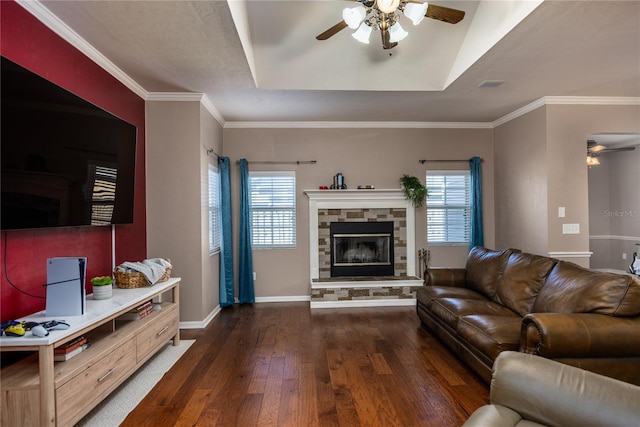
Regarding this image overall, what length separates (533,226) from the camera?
4.63 meters

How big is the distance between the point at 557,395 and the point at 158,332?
9.89ft

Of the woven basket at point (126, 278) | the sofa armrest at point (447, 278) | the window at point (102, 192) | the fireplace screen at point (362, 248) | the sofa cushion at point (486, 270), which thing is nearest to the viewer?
the window at point (102, 192)

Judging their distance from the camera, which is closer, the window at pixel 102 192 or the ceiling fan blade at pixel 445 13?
the ceiling fan blade at pixel 445 13

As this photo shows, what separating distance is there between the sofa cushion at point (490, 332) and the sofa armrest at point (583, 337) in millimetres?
196

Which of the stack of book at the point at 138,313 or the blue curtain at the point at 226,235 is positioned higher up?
the blue curtain at the point at 226,235

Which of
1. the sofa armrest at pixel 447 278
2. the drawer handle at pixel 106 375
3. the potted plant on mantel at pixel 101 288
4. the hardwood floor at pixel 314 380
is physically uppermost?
the potted plant on mantel at pixel 101 288

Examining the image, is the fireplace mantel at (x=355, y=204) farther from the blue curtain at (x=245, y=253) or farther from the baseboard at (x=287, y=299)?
the blue curtain at (x=245, y=253)

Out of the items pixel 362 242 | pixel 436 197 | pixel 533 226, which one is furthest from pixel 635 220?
pixel 362 242

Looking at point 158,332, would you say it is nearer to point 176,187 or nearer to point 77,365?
point 77,365

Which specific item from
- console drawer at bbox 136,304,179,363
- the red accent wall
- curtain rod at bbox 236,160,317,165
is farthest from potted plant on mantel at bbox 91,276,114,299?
curtain rod at bbox 236,160,317,165

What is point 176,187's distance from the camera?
409 cm

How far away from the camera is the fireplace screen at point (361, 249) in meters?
5.47

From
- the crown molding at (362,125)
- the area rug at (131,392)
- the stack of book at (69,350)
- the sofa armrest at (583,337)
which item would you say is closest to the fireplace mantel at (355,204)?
the crown molding at (362,125)

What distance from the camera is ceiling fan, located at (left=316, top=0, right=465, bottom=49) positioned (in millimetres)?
2305
